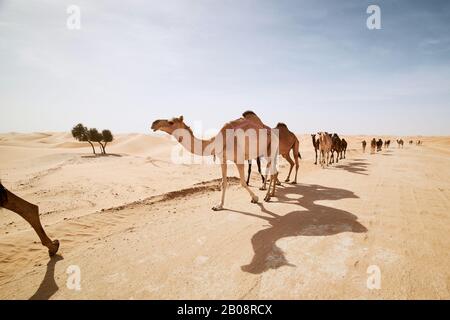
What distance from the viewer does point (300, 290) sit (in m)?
3.22

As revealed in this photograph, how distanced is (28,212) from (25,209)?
7 centimetres

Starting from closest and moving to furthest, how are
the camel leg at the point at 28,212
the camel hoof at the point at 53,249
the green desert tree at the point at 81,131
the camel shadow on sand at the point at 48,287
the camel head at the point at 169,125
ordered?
the camel shadow on sand at the point at 48,287 → the camel leg at the point at 28,212 → the camel hoof at the point at 53,249 → the camel head at the point at 169,125 → the green desert tree at the point at 81,131

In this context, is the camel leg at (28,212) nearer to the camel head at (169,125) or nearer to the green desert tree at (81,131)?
the camel head at (169,125)

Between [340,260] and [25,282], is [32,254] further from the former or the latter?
[340,260]

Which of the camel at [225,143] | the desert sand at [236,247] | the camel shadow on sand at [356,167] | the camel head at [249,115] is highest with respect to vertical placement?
the camel head at [249,115]

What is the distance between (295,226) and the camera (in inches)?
213

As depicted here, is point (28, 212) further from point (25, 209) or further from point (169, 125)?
point (169, 125)

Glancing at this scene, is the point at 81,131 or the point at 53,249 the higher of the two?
the point at 81,131

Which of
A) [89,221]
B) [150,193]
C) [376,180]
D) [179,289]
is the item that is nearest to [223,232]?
[179,289]

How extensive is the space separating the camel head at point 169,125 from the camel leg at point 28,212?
9.77ft

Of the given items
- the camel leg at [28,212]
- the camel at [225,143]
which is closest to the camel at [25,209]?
the camel leg at [28,212]

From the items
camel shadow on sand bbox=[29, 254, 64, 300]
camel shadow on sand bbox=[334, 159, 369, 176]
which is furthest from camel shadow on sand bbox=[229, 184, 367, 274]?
camel shadow on sand bbox=[334, 159, 369, 176]

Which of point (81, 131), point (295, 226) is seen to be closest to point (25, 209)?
point (295, 226)

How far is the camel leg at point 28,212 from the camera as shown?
397cm
